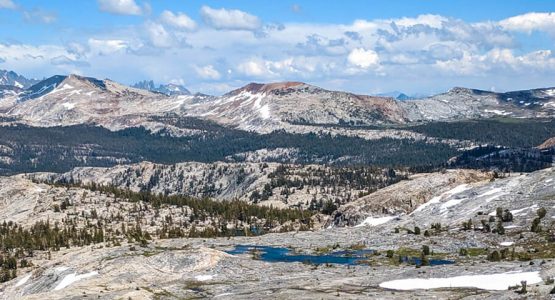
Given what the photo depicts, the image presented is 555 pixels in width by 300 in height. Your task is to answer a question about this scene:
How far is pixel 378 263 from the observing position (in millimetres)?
122375

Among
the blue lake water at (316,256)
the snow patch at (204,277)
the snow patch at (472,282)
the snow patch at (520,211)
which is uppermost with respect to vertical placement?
the snow patch at (520,211)

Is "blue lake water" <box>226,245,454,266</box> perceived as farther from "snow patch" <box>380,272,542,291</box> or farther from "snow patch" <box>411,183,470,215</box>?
"snow patch" <box>411,183,470,215</box>

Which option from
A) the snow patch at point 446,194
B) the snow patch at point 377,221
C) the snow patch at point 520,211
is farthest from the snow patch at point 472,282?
the snow patch at point 377,221

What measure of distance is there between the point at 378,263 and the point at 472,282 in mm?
33217

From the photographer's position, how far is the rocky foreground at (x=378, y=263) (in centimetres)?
9238

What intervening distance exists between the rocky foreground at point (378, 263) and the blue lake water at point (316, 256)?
1.64 meters

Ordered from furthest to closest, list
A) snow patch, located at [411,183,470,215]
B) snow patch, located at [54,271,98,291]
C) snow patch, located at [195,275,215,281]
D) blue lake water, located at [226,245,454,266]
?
snow patch, located at [411,183,470,215]
snow patch, located at [54,271,98,291]
blue lake water, located at [226,245,454,266]
snow patch, located at [195,275,215,281]

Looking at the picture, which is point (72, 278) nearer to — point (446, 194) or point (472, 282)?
point (472, 282)

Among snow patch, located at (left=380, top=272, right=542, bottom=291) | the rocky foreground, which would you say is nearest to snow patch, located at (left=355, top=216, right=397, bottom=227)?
the rocky foreground

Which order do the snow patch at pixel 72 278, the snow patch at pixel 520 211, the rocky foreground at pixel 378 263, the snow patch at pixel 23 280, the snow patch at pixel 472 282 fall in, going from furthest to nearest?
1. the snow patch at pixel 520 211
2. the snow patch at pixel 23 280
3. the snow patch at pixel 72 278
4. the rocky foreground at pixel 378 263
5. the snow patch at pixel 472 282

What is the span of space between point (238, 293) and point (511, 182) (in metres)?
107

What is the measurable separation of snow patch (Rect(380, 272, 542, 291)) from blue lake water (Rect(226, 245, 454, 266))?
79.1ft

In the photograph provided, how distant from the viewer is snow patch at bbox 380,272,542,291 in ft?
282

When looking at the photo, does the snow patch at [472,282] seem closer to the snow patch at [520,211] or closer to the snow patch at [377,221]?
the snow patch at [520,211]
